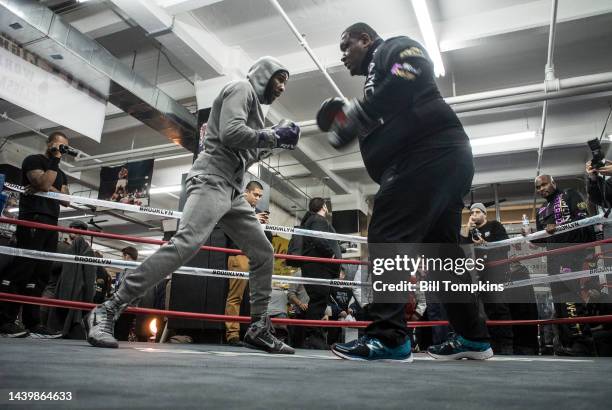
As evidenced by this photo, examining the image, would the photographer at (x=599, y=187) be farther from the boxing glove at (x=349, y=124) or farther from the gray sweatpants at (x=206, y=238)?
the gray sweatpants at (x=206, y=238)

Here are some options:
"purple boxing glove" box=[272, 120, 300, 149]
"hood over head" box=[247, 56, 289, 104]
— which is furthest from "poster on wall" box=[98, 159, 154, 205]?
Answer: "purple boxing glove" box=[272, 120, 300, 149]

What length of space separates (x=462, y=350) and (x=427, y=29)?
4.34m

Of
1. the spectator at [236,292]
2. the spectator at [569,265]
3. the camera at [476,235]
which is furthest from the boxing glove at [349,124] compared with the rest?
the spectator at [569,265]

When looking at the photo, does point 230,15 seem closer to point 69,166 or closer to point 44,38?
point 44,38

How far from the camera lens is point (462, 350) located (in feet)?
6.82

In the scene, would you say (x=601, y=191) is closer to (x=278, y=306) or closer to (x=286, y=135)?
(x=286, y=135)

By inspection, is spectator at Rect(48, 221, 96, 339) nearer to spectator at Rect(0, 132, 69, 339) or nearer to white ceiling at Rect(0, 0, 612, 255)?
spectator at Rect(0, 132, 69, 339)

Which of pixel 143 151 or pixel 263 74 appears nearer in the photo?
pixel 263 74

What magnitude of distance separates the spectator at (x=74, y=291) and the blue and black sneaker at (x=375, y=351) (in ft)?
9.82

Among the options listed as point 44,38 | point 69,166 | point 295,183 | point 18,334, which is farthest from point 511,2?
point 69,166

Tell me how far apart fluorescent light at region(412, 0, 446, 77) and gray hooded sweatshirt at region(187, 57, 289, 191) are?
2744 millimetres

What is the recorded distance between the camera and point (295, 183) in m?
11.7

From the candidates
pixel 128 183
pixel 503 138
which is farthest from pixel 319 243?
pixel 503 138

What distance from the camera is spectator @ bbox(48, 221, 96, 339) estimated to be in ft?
12.4
